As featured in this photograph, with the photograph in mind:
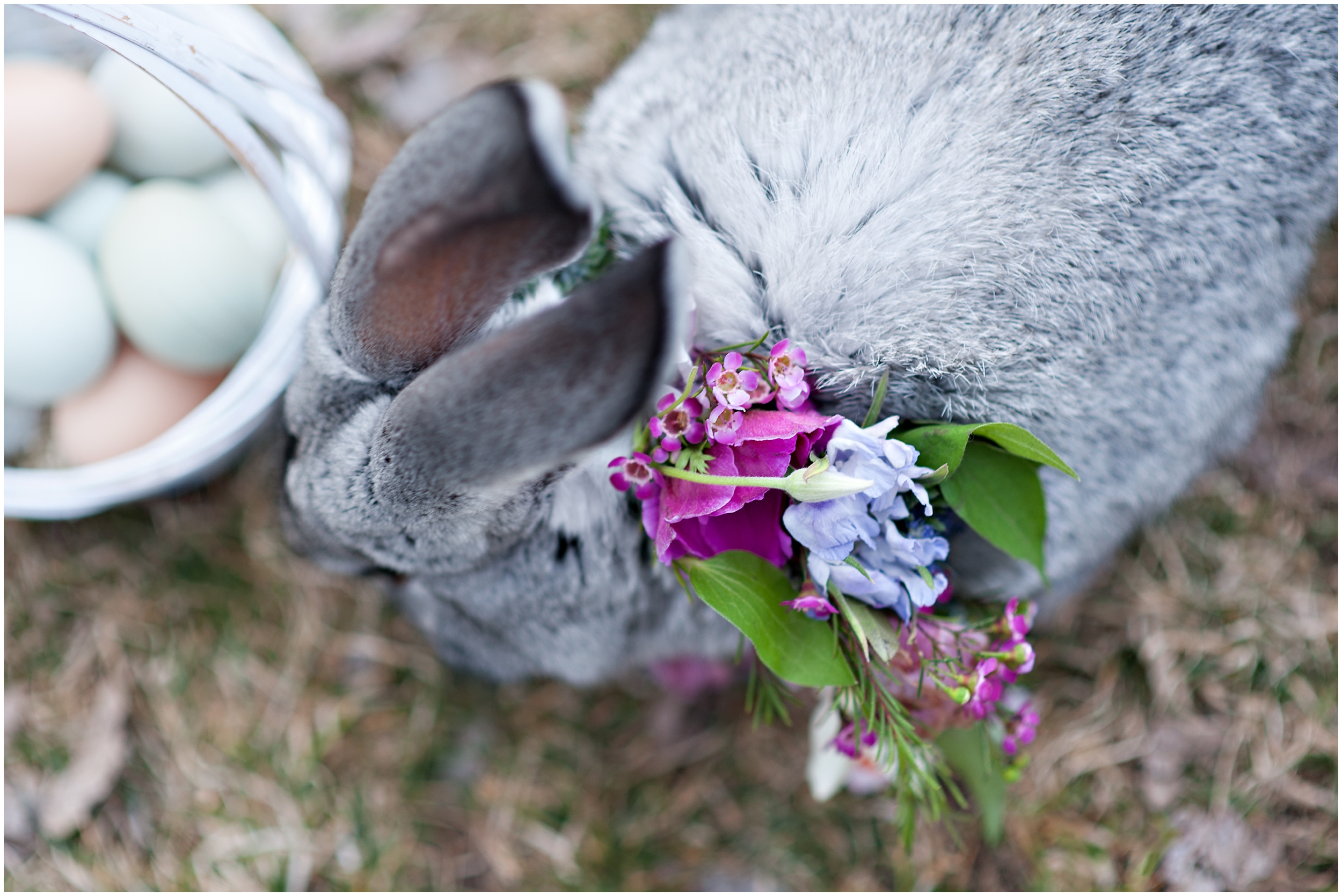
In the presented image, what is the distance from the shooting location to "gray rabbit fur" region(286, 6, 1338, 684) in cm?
106

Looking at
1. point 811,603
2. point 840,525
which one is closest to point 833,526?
point 840,525

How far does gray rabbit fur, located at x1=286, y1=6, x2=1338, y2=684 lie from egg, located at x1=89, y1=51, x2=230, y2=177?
0.69 metres

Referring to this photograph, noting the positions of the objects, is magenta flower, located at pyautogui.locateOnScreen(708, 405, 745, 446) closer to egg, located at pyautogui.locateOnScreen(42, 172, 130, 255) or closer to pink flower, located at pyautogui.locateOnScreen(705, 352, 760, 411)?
pink flower, located at pyautogui.locateOnScreen(705, 352, 760, 411)

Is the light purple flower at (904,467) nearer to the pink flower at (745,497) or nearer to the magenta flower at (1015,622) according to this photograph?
the pink flower at (745,497)

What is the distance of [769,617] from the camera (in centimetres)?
110

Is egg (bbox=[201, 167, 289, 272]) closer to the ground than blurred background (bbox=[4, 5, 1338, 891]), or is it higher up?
higher up

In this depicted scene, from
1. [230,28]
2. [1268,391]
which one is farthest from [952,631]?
[230,28]

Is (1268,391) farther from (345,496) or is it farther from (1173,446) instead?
(345,496)

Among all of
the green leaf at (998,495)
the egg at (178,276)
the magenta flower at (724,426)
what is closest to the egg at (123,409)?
the egg at (178,276)

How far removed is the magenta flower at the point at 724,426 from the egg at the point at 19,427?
1.38 meters

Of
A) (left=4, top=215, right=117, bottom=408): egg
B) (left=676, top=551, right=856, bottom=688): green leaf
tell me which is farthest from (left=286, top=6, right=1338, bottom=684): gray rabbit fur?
(left=4, top=215, right=117, bottom=408): egg

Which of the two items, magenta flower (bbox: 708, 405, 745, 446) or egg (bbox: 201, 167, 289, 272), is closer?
magenta flower (bbox: 708, 405, 745, 446)

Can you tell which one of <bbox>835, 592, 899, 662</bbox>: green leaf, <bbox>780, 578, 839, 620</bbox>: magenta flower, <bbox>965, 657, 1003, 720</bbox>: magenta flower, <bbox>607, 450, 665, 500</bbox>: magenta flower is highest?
<bbox>607, 450, 665, 500</bbox>: magenta flower

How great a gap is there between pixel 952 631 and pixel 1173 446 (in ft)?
1.86
